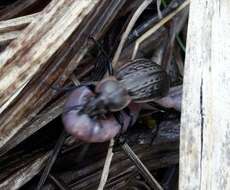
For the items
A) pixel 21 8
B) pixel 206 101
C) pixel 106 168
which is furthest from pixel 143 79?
pixel 21 8

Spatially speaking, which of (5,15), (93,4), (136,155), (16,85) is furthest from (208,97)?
(5,15)

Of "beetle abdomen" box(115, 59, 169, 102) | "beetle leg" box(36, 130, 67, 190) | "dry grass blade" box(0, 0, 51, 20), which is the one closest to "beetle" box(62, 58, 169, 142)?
"beetle abdomen" box(115, 59, 169, 102)

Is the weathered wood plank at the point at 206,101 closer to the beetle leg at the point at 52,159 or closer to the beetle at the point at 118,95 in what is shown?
the beetle at the point at 118,95

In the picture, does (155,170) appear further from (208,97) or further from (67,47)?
(67,47)

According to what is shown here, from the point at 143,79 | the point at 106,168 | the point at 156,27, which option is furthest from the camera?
the point at 156,27

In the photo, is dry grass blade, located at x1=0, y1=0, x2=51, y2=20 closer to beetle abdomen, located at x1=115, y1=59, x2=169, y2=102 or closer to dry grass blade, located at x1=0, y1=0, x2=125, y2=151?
dry grass blade, located at x1=0, y1=0, x2=125, y2=151

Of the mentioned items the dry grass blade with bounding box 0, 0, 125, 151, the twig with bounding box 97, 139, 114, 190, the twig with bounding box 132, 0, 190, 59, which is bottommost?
the twig with bounding box 97, 139, 114, 190

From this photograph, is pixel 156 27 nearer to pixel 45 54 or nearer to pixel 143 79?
pixel 143 79
